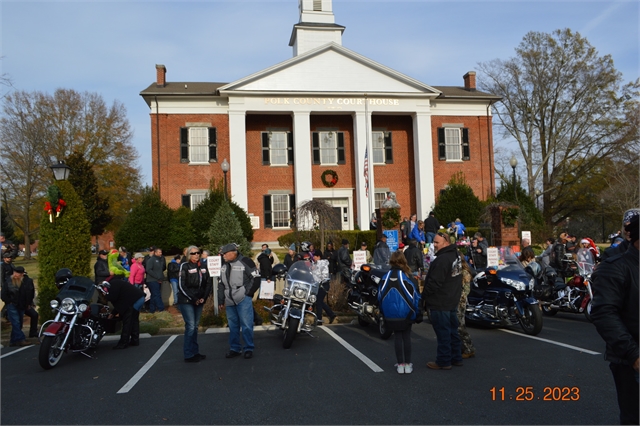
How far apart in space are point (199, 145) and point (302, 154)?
6108 millimetres

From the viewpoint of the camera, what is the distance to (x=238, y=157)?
98.9 ft

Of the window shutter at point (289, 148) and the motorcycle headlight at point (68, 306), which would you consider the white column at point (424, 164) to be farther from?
the motorcycle headlight at point (68, 306)

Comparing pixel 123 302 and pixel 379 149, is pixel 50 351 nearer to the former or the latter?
pixel 123 302

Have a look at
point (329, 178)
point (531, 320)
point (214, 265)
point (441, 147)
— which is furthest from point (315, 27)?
point (531, 320)

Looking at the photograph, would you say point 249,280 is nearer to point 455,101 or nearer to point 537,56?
point 455,101

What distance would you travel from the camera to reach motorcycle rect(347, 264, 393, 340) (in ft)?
33.8

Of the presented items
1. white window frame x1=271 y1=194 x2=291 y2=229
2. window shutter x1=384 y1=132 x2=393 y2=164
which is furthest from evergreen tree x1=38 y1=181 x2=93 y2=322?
window shutter x1=384 y1=132 x2=393 y2=164

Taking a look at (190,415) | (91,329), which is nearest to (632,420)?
(190,415)

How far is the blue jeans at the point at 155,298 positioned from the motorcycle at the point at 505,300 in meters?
8.29

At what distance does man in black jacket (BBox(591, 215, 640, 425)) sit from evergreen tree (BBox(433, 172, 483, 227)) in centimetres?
2658
